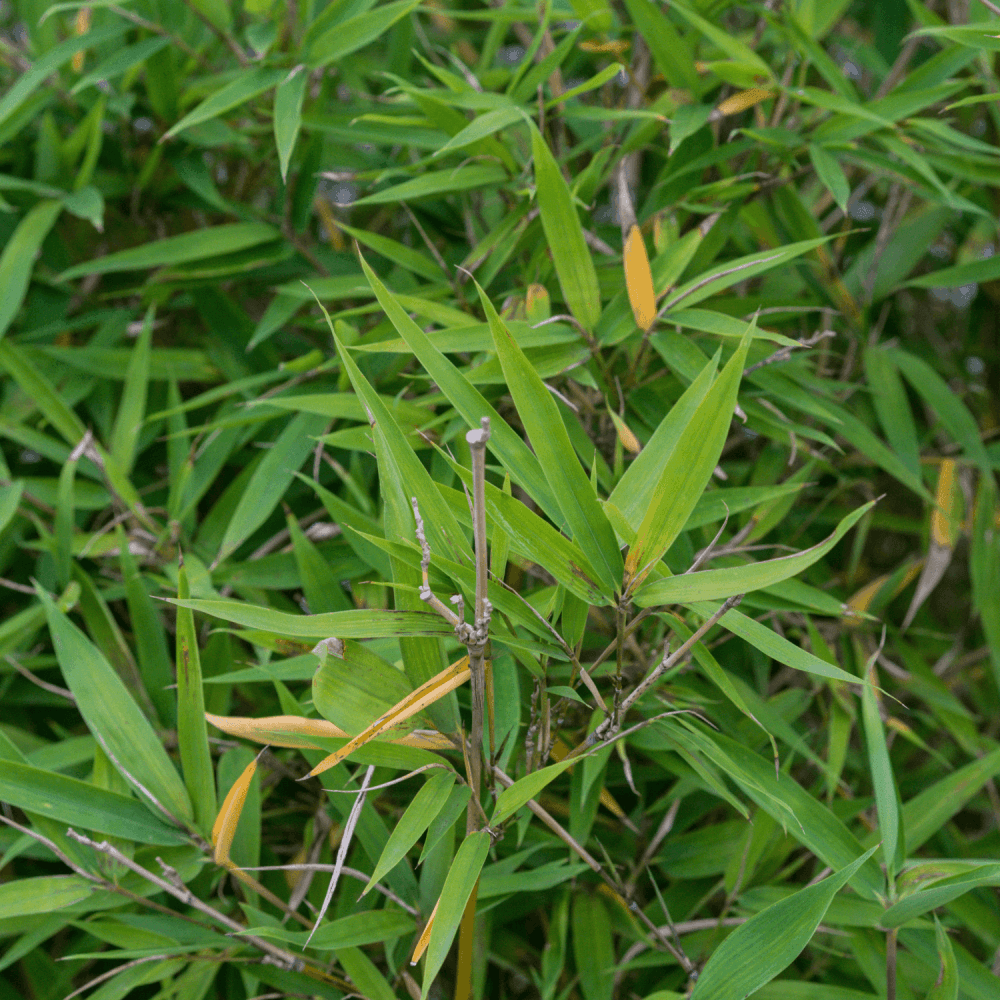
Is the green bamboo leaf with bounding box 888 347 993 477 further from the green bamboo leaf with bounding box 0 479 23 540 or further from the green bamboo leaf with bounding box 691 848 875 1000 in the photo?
the green bamboo leaf with bounding box 0 479 23 540

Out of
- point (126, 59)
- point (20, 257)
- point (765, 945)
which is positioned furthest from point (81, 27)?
point (765, 945)

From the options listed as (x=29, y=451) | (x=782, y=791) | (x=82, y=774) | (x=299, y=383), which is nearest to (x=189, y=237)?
(x=299, y=383)

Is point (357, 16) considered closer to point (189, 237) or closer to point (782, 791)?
point (189, 237)

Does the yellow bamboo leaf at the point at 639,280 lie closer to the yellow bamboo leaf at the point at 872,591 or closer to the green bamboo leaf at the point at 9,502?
the yellow bamboo leaf at the point at 872,591

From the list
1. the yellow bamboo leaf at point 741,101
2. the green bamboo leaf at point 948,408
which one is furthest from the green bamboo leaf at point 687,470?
the green bamboo leaf at point 948,408

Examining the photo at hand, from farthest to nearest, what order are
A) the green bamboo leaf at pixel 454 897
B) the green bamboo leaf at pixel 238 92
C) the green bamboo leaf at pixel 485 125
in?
the green bamboo leaf at pixel 238 92 → the green bamboo leaf at pixel 485 125 → the green bamboo leaf at pixel 454 897
